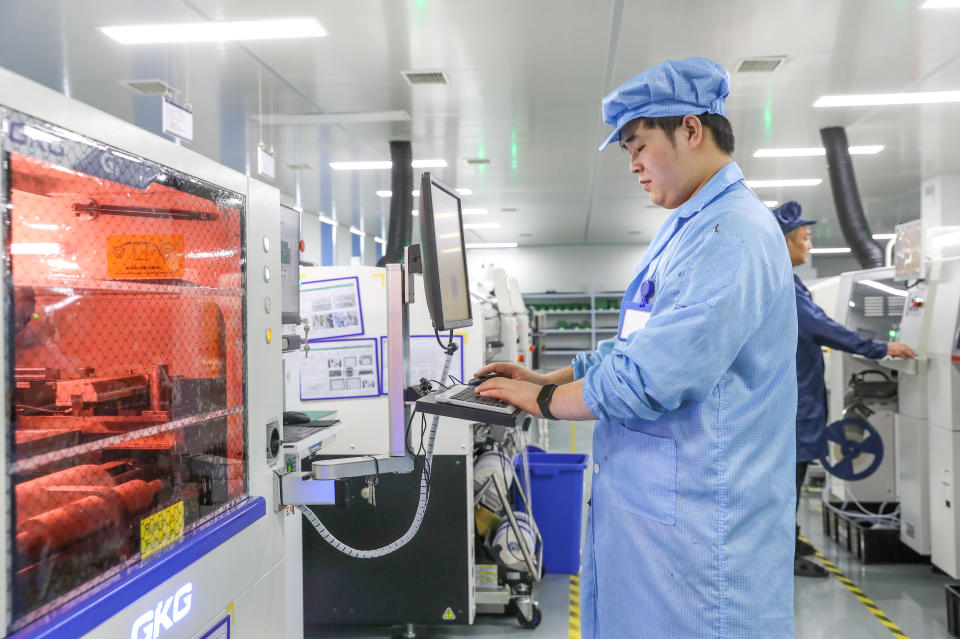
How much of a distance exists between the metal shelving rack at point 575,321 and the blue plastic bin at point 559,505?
10359 millimetres

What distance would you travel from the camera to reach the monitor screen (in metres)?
2.49

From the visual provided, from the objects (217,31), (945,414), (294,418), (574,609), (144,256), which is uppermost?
(217,31)

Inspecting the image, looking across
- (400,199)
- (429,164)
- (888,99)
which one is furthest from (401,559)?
(429,164)

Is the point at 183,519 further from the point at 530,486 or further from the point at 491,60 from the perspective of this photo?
the point at 491,60

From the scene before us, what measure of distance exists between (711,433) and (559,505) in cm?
271

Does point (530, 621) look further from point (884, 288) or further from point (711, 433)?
point (884, 288)

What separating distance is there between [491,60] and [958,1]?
9.39 feet

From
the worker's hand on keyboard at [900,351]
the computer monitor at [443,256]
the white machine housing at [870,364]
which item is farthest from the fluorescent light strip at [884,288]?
the computer monitor at [443,256]

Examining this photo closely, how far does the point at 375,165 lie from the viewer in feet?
27.5

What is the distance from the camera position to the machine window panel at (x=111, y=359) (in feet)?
3.68

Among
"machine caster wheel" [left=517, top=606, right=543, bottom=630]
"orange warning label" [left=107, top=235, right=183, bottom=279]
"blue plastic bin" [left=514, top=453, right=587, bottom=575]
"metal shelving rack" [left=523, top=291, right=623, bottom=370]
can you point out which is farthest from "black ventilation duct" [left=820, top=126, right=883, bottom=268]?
"metal shelving rack" [left=523, top=291, right=623, bottom=370]

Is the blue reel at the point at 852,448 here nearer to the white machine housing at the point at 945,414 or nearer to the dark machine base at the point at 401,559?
the white machine housing at the point at 945,414

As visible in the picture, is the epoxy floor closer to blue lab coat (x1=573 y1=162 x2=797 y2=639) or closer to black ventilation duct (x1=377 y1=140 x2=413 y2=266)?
blue lab coat (x1=573 y1=162 x2=797 y2=639)

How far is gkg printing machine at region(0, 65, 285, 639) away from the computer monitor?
488mm
